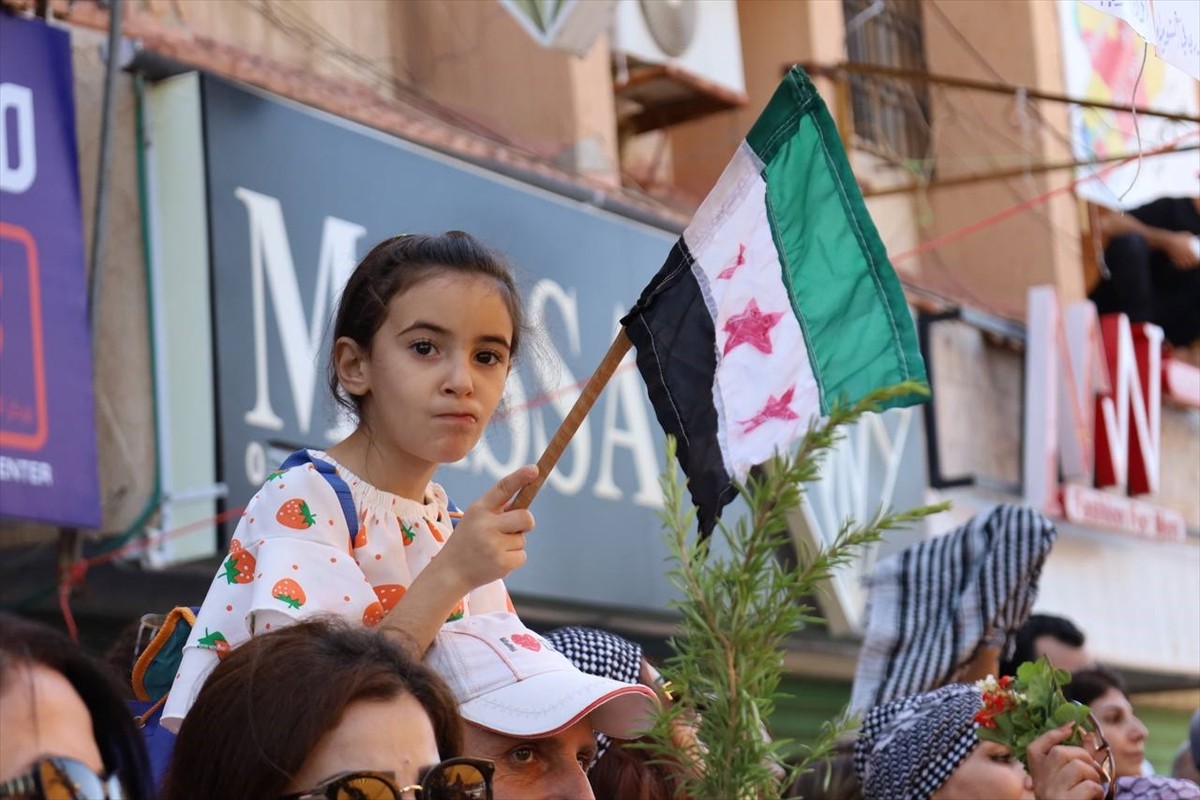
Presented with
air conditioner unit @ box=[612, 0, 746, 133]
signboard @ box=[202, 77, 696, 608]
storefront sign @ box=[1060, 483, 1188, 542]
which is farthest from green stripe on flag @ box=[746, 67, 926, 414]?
storefront sign @ box=[1060, 483, 1188, 542]

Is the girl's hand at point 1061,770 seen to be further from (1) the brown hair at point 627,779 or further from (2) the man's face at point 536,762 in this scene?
(2) the man's face at point 536,762

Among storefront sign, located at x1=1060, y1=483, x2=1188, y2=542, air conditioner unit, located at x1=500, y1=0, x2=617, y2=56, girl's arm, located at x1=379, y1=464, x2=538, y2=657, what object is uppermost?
air conditioner unit, located at x1=500, y1=0, x2=617, y2=56

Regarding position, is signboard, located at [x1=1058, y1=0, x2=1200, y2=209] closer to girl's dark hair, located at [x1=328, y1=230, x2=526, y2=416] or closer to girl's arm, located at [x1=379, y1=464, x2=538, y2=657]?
girl's dark hair, located at [x1=328, y1=230, x2=526, y2=416]

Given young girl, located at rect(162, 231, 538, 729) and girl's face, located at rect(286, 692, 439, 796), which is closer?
girl's face, located at rect(286, 692, 439, 796)

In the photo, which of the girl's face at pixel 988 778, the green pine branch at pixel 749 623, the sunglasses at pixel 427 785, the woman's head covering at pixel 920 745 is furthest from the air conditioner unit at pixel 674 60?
the green pine branch at pixel 749 623

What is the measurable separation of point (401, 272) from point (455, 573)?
47 cm

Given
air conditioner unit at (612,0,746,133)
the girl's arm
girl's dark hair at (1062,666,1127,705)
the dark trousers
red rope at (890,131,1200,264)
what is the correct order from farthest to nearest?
1. the dark trousers
2. red rope at (890,131,1200,264)
3. air conditioner unit at (612,0,746,133)
4. girl's dark hair at (1062,666,1127,705)
5. the girl's arm

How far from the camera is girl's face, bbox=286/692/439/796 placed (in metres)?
2.01

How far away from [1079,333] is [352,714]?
934 centimetres

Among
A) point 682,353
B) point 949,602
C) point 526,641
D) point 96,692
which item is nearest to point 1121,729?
point 949,602

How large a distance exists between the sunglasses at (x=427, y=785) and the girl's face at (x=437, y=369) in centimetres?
60

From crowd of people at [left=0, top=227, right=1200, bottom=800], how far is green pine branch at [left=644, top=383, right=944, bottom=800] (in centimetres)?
4

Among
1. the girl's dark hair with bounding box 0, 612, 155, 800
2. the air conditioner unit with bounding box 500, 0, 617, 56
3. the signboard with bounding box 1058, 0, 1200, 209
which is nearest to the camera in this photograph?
the girl's dark hair with bounding box 0, 612, 155, 800


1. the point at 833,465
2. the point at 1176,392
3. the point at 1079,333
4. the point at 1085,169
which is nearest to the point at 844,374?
the point at 833,465
